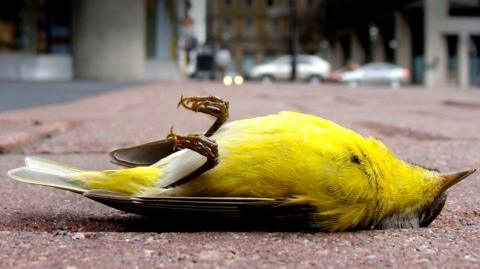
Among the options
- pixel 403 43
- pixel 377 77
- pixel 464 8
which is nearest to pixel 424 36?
pixel 403 43

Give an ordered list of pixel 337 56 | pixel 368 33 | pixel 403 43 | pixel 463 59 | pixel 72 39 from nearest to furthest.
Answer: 1. pixel 72 39
2. pixel 463 59
3. pixel 403 43
4. pixel 368 33
5. pixel 337 56

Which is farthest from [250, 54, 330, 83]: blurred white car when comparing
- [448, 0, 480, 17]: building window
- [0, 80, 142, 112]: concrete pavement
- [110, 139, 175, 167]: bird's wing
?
[110, 139, 175, 167]: bird's wing

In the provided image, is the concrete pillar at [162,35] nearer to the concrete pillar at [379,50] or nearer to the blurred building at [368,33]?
the blurred building at [368,33]

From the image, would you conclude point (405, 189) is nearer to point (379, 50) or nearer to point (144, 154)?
point (144, 154)

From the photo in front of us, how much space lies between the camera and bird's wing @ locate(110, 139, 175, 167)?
1.20 meters

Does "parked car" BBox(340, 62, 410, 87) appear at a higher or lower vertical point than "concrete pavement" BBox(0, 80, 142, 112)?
lower

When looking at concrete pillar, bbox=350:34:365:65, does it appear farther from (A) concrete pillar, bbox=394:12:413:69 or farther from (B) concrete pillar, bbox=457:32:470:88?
(B) concrete pillar, bbox=457:32:470:88

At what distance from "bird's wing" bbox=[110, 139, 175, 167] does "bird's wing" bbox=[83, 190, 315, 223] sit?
0.73 ft

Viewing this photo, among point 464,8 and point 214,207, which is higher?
point 464,8

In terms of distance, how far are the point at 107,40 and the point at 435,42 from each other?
22.4 meters

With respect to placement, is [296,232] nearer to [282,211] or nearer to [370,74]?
[282,211]

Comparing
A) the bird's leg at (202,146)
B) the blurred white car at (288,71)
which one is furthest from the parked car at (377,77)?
the bird's leg at (202,146)

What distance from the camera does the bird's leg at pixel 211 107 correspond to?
1098 mm

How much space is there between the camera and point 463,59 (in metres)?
34.3
